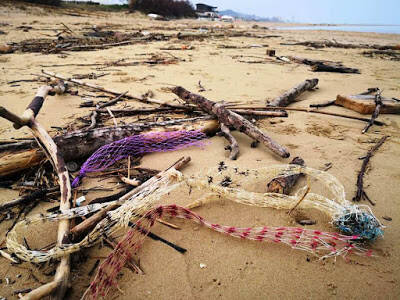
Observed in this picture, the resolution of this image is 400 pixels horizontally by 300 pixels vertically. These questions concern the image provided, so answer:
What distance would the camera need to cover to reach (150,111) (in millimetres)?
3703

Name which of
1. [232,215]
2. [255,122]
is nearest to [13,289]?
[232,215]

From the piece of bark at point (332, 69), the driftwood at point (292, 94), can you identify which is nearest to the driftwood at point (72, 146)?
the driftwood at point (292, 94)

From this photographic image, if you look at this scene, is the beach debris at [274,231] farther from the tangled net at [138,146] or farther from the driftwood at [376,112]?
the driftwood at [376,112]

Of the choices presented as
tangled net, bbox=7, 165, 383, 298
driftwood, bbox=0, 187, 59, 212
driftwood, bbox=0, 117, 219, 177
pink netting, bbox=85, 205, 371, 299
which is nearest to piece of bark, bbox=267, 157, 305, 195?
tangled net, bbox=7, 165, 383, 298

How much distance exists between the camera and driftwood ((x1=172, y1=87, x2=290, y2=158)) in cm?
257

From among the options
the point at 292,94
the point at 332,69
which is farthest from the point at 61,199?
the point at 332,69

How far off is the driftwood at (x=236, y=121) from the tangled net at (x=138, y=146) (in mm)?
363

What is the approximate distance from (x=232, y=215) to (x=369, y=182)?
1.42 metres

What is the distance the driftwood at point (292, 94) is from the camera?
4.02 meters

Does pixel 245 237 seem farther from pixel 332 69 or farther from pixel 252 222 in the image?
pixel 332 69

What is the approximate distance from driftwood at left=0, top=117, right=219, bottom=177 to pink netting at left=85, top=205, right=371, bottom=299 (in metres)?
0.98

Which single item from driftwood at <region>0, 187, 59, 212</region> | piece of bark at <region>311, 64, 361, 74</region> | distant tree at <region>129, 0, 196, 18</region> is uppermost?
distant tree at <region>129, 0, 196, 18</region>

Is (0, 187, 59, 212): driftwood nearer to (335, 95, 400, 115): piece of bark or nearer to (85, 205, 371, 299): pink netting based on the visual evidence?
(85, 205, 371, 299): pink netting

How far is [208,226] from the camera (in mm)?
1770
